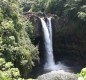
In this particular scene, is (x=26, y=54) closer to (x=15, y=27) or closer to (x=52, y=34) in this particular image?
(x=15, y=27)

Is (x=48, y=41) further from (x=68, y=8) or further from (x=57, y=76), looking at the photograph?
(x=57, y=76)

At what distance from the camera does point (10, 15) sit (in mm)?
24312

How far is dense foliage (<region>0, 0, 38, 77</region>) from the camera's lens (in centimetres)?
2025

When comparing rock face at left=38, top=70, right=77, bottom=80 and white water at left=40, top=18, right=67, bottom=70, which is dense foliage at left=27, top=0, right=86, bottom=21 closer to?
white water at left=40, top=18, right=67, bottom=70

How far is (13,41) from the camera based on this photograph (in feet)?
70.1

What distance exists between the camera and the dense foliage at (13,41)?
20.2m

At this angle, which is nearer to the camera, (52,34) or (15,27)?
(15,27)

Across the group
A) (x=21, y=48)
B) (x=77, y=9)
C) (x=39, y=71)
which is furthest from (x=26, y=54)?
(x=77, y=9)

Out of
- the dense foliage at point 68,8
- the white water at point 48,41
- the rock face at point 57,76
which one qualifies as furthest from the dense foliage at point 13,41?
the dense foliage at point 68,8

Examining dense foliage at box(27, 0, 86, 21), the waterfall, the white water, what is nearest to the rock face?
dense foliage at box(27, 0, 86, 21)

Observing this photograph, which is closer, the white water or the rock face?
the rock face

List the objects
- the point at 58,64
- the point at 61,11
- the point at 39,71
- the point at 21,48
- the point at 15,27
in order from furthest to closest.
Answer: the point at 61,11, the point at 58,64, the point at 39,71, the point at 15,27, the point at 21,48

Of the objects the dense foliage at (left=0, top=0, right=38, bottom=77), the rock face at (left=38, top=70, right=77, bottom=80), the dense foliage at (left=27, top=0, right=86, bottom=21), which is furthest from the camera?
the dense foliage at (left=27, top=0, right=86, bottom=21)

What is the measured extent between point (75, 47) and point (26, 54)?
46.9ft
